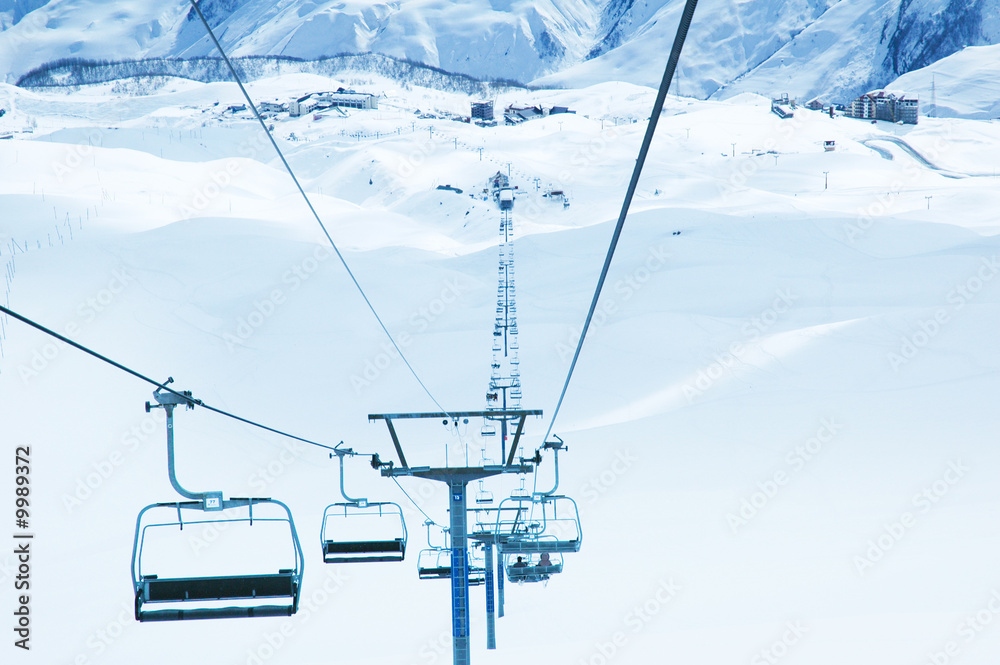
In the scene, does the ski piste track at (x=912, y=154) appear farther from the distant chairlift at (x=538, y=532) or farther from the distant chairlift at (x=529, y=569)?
the distant chairlift at (x=538, y=532)

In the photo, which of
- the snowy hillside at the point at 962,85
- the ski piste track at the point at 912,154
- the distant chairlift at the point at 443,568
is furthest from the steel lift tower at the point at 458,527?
the snowy hillside at the point at 962,85

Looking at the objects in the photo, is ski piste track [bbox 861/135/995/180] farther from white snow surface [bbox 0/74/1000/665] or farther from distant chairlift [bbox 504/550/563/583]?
distant chairlift [bbox 504/550/563/583]

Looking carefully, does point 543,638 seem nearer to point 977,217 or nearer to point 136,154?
point 977,217

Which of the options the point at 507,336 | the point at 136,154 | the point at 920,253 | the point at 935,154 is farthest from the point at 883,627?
the point at 935,154

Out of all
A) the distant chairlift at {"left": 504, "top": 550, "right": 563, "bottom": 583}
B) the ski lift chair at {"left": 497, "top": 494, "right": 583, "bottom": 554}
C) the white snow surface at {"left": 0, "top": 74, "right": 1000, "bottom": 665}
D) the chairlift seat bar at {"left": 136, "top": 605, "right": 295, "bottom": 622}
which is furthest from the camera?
the white snow surface at {"left": 0, "top": 74, "right": 1000, "bottom": 665}

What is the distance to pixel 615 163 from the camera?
60.4 meters

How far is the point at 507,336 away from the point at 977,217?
25.5 meters

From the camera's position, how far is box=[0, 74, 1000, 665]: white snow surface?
1541cm

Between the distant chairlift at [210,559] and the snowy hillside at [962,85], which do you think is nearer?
the distant chairlift at [210,559]

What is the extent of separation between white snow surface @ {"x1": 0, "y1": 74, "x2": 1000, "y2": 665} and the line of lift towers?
2.50 ft

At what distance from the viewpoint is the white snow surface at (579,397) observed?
15406mm

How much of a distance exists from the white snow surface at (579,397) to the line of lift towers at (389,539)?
2.50 feet

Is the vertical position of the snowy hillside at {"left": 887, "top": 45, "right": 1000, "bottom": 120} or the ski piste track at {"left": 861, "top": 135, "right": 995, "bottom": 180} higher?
the snowy hillside at {"left": 887, "top": 45, "right": 1000, "bottom": 120}

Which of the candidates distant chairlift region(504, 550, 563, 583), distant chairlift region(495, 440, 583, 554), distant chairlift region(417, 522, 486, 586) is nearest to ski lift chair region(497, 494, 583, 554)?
distant chairlift region(495, 440, 583, 554)
